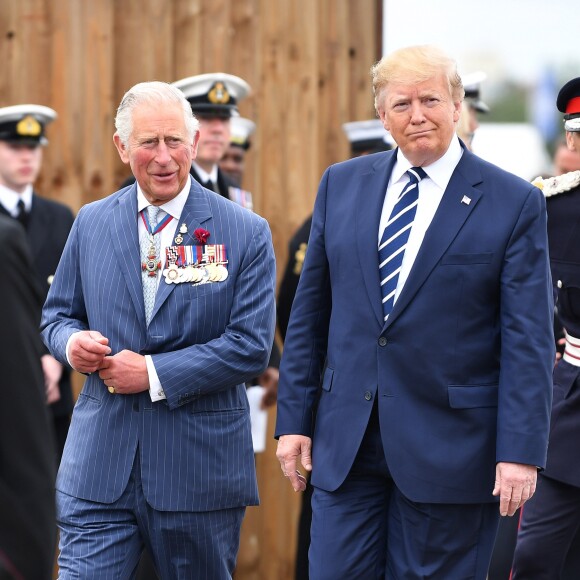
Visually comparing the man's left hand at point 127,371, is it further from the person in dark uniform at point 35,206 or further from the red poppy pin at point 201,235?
the person in dark uniform at point 35,206

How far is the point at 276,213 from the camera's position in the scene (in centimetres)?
733

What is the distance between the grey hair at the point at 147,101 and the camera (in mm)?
4223

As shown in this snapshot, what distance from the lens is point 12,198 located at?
6.20m

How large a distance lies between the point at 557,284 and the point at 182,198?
4.40 feet

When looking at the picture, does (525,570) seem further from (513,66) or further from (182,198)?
(513,66)

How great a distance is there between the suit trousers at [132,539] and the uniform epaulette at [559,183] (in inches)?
64.0

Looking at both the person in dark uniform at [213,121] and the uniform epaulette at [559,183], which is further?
the person in dark uniform at [213,121]

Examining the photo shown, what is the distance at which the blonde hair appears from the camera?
388 centimetres

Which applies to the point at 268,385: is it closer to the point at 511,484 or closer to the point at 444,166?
the point at 444,166

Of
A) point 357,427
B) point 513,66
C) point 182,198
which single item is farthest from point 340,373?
point 513,66

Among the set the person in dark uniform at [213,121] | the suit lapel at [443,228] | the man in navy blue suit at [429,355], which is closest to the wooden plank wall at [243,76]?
the person in dark uniform at [213,121]

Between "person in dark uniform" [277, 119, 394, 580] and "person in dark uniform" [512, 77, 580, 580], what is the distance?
153 cm

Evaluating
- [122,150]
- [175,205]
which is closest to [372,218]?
Result: [175,205]

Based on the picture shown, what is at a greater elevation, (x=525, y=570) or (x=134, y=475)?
(x=134, y=475)
